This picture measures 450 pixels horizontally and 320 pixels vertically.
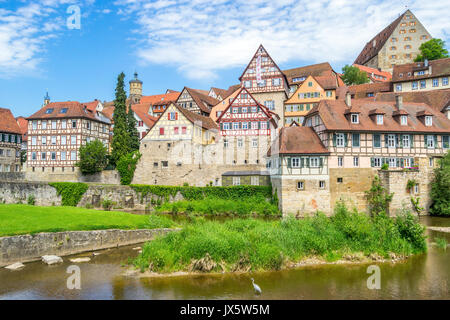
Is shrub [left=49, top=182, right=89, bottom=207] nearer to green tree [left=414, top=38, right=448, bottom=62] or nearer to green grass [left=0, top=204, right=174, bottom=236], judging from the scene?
green grass [left=0, top=204, right=174, bottom=236]

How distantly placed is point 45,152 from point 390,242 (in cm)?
4219

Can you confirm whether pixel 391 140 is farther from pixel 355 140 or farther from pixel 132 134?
pixel 132 134

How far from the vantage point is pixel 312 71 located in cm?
6066

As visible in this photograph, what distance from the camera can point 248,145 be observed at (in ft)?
131

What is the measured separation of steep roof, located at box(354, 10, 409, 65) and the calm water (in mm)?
68170

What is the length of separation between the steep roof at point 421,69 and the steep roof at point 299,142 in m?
27.9

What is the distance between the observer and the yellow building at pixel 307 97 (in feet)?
156

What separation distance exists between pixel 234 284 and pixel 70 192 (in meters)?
26.8

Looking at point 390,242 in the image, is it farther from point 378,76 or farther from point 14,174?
point 378,76

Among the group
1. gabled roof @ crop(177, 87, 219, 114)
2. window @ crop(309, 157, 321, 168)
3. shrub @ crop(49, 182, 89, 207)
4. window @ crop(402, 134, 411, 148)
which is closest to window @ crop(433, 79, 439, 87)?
window @ crop(402, 134, 411, 148)

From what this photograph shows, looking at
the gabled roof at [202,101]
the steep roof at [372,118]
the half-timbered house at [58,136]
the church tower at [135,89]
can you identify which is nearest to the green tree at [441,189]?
the steep roof at [372,118]

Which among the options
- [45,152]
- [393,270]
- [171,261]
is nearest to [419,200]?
[393,270]

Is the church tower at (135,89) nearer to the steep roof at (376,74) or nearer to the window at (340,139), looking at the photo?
the steep roof at (376,74)
